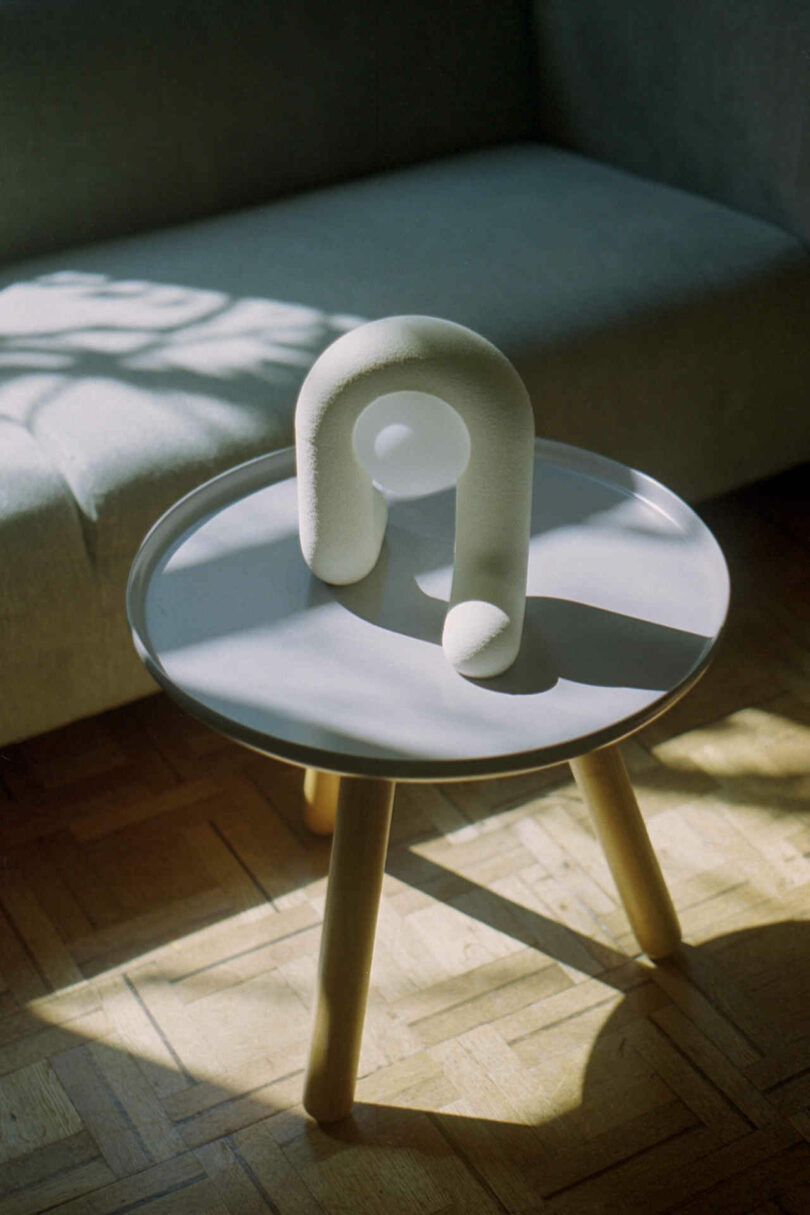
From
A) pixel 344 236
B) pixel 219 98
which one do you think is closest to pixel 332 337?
pixel 344 236

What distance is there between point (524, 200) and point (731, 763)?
2.41 ft

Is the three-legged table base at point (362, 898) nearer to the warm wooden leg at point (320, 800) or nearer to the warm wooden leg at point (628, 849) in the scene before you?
the warm wooden leg at point (628, 849)

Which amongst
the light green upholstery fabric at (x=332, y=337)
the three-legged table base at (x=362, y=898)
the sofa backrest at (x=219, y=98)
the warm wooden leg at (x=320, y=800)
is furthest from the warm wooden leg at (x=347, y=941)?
the sofa backrest at (x=219, y=98)

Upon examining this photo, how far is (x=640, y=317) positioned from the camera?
1.41 metres

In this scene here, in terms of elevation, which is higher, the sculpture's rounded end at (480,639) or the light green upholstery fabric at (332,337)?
the sculpture's rounded end at (480,639)

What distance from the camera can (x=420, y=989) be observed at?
1089 millimetres

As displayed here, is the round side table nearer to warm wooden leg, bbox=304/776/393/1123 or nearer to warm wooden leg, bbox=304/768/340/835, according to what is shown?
warm wooden leg, bbox=304/776/393/1123

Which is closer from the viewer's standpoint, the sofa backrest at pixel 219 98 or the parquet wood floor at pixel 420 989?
the parquet wood floor at pixel 420 989

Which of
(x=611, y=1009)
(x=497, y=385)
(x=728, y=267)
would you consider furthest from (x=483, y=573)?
(x=728, y=267)

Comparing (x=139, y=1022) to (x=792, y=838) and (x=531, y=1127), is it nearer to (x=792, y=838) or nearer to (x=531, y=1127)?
(x=531, y=1127)

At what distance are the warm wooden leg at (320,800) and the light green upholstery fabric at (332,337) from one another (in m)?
0.19

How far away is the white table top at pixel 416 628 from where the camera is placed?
817 millimetres

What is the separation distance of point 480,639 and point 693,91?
3.41 ft

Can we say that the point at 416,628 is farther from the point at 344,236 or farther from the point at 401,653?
the point at 344,236
